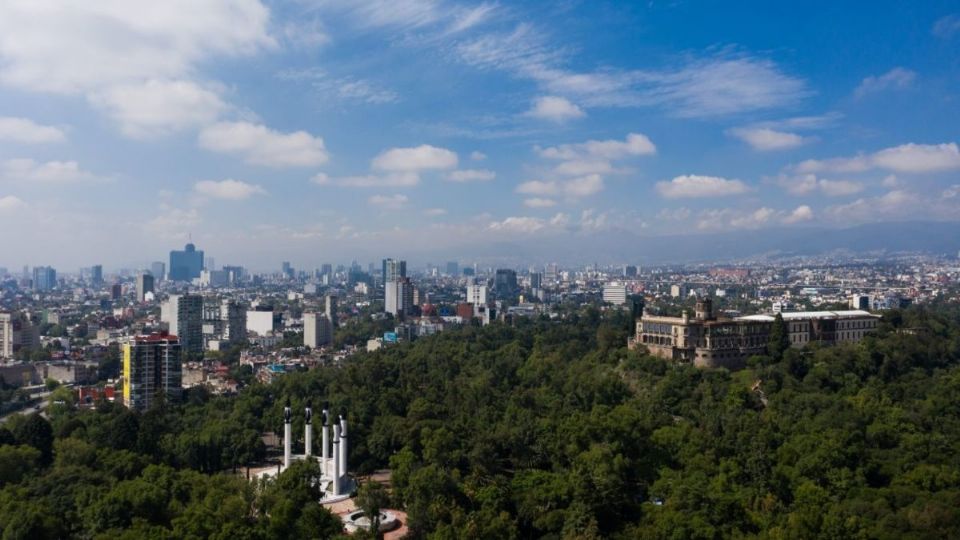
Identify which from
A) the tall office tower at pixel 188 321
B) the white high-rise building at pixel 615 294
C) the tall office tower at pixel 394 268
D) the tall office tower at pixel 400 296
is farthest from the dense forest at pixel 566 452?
the tall office tower at pixel 394 268

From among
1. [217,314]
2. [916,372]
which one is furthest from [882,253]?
[916,372]

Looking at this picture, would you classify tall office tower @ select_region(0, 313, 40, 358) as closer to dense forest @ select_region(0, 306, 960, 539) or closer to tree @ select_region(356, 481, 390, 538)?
dense forest @ select_region(0, 306, 960, 539)

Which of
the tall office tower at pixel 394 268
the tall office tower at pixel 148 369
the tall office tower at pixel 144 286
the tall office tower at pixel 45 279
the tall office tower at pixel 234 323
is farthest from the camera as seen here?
the tall office tower at pixel 45 279

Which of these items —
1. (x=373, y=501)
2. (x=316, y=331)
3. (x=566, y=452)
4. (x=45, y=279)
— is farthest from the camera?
(x=45, y=279)

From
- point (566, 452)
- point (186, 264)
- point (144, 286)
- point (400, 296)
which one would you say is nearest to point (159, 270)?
point (186, 264)

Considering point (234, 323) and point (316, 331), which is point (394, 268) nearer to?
point (234, 323)

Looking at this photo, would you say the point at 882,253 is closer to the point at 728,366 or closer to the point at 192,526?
the point at 728,366

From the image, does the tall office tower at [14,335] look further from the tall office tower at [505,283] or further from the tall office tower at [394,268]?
the tall office tower at [505,283]

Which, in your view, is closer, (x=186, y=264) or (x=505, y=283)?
(x=505, y=283)
